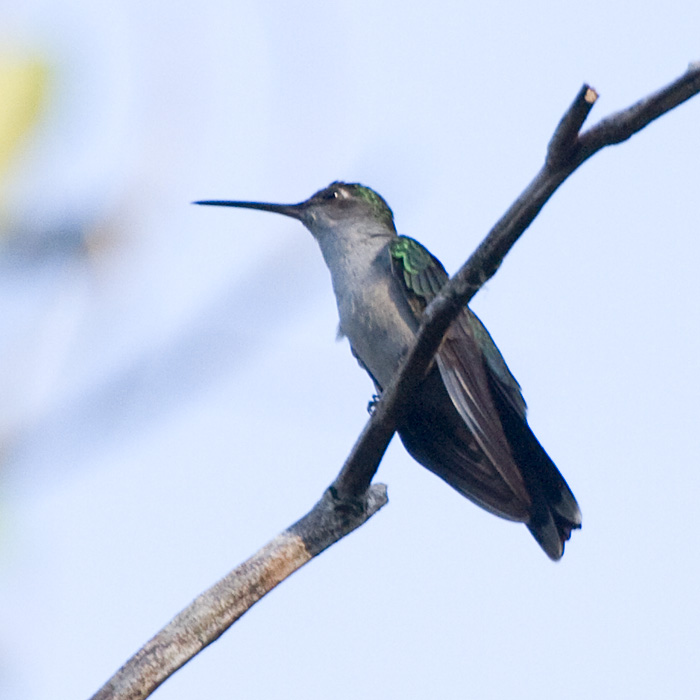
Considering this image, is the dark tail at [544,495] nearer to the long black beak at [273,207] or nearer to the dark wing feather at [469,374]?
the dark wing feather at [469,374]

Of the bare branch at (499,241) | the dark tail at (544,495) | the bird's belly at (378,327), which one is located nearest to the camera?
the bare branch at (499,241)

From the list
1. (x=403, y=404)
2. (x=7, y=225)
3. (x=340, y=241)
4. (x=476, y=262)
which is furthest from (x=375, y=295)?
(x=7, y=225)

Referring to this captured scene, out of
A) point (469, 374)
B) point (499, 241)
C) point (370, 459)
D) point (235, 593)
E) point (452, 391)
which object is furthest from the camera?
point (469, 374)

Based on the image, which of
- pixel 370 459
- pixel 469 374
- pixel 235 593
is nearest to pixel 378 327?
pixel 469 374

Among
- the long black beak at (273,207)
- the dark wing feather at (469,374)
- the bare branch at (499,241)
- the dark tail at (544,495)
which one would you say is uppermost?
the long black beak at (273,207)

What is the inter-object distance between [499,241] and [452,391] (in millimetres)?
2065

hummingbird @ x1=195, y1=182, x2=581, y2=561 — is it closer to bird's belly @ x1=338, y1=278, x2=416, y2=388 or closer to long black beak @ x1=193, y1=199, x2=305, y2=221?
bird's belly @ x1=338, y1=278, x2=416, y2=388

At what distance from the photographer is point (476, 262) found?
3.54 m

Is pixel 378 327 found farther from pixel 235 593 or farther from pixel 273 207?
pixel 235 593

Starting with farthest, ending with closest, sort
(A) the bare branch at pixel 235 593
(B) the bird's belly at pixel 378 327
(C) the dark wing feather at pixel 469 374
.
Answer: (B) the bird's belly at pixel 378 327 → (C) the dark wing feather at pixel 469 374 → (A) the bare branch at pixel 235 593

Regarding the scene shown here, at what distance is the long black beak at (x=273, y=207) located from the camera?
24.5 feet

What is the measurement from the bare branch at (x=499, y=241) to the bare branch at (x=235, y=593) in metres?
0.13

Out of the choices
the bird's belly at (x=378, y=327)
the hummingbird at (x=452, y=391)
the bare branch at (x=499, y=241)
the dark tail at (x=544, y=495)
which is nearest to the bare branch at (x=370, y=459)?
the bare branch at (x=499, y=241)

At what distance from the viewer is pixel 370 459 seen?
14.1ft
